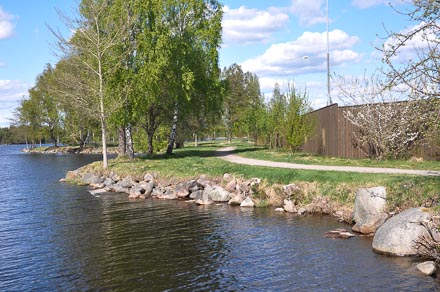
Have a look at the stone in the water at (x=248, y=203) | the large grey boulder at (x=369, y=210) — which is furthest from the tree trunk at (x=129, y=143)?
the large grey boulder at (x=369, y=210)

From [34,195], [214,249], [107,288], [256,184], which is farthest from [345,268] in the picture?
[34,195]

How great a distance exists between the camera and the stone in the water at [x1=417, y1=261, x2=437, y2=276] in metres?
9.70

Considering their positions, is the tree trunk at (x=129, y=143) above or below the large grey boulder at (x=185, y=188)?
above

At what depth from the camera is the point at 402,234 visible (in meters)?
11.5

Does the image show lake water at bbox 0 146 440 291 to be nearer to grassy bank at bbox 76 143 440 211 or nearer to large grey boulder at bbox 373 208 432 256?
large grey boulder at bbox 373 208 432 256

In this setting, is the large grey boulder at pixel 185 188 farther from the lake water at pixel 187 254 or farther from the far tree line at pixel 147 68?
the far tree line at pixel 147 68

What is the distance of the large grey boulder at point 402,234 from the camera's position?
11273 mm

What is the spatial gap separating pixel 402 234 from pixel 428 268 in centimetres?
175

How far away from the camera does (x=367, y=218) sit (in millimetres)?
13883

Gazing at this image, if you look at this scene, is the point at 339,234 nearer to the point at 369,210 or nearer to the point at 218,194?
the point at 369,210

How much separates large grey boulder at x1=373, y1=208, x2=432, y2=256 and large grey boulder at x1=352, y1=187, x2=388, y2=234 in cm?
155

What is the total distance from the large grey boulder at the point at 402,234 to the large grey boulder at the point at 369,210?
61.1 inches

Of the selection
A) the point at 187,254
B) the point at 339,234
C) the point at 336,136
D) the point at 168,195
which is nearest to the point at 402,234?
the point at 339,234

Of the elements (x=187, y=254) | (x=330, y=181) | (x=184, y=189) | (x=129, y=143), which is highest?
(x=129, y=143)
